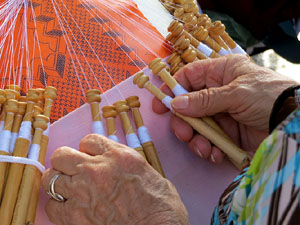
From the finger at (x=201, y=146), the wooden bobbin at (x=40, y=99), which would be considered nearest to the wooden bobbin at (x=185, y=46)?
the finger at (x=201, y=146)

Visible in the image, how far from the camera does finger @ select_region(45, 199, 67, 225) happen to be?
3.21 feet

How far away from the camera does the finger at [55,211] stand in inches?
38.5

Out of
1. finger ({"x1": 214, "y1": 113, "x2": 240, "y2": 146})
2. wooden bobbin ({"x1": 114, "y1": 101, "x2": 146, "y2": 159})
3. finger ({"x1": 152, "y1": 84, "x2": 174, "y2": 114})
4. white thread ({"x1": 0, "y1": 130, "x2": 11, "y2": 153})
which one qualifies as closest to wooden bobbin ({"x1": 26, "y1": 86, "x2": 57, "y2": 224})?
white thread ({"x1": 0, "y1": 130, "x2": 11, "y2": 153})

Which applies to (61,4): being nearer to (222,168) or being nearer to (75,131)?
(75,131)

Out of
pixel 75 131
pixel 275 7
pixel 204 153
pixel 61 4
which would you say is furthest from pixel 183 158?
pixel 275 7

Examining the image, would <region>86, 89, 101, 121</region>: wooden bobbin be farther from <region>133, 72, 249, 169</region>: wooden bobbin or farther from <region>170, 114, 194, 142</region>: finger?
<region>170, 114, 194, 142</region>: finger

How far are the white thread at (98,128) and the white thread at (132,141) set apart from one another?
86mm

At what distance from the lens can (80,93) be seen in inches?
53.2

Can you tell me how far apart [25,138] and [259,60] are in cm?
262

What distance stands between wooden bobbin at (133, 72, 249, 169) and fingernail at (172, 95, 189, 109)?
0.19 feet

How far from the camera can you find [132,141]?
1.18 m

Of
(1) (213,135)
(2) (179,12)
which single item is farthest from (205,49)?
(1) (213,135)

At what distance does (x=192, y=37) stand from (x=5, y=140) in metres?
0.84

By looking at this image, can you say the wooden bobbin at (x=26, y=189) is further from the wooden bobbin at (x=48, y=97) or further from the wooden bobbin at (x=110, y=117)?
the wooden bobbin at (x=110, y=117)
